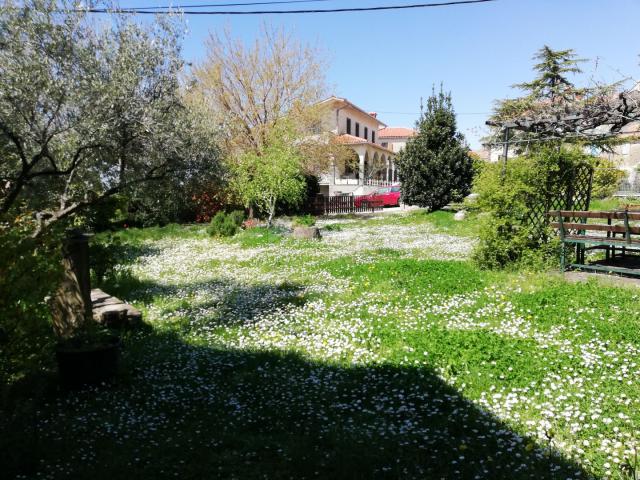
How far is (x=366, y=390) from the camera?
5430 millimetres

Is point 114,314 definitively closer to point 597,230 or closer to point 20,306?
point 20,306

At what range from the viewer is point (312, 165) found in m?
30.8

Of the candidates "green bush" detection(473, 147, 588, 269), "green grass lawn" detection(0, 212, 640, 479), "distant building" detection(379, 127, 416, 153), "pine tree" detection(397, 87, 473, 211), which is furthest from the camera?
"distant building" detection(379, 127, 416, 153)

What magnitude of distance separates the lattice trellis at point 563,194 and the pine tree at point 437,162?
14.1 metres

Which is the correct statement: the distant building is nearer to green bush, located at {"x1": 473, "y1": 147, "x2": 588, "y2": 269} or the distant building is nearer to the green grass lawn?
green bush, located at {"x1": 473, "y1": 147, "x2": 588, "y2": 269}

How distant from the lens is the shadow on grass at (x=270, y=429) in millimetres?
3900

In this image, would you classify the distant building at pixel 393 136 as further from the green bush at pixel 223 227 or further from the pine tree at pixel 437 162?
the green bush at pixel 223 227

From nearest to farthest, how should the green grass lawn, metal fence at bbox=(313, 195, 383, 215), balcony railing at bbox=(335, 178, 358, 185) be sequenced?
1. the green grass lawn
2. metal fence at bbox=(313, 195, 383, 215)
3. balcony railing at bbox=(335, 178, 358, 185)

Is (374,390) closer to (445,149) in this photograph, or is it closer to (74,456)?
(74,456)

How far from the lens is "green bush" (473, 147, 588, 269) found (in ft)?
34.7

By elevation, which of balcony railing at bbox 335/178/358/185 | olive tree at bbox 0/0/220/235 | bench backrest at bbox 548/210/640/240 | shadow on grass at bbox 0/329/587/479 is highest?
balcony railing at bbox 335/178/358/185

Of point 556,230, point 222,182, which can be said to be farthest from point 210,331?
point 556,230

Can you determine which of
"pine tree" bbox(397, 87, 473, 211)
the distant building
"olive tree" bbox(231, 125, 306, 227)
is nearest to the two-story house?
"pine tree" bbox(397, 87, 473, 211)

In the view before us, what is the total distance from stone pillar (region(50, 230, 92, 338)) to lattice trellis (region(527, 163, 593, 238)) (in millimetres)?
9600
